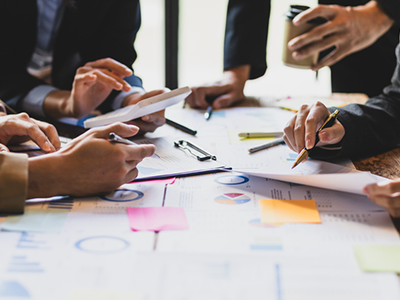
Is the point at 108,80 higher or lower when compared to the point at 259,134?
higher

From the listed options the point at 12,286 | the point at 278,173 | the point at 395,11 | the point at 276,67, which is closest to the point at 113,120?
the point at 278,173

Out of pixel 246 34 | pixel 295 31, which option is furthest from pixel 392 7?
pixel 246 34

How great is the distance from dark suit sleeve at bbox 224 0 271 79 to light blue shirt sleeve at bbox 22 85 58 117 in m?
0.66

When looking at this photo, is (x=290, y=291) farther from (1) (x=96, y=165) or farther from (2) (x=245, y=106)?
(2) (x=245, y=106)

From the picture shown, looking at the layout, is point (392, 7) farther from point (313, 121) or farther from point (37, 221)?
point (37, 221)

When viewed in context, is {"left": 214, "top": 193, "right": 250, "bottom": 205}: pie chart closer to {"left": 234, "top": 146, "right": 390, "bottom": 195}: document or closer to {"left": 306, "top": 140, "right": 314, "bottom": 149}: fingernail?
{"left": 234, "top": 146, "right": 390, "bottom": 195}: document

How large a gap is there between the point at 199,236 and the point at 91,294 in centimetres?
18

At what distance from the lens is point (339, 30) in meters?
1.26

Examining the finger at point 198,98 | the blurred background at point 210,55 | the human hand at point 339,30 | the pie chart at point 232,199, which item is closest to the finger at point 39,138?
the pie chart at point 232,199

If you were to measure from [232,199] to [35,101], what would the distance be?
82 cm

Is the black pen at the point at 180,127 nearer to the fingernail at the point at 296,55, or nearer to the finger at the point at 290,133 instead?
the finger at the point at 290,133

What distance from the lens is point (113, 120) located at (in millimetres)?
1014

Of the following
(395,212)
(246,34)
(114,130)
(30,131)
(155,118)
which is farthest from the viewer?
(246,34)

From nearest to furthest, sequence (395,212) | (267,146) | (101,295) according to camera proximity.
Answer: (101,295), (395,212), (267,146)
